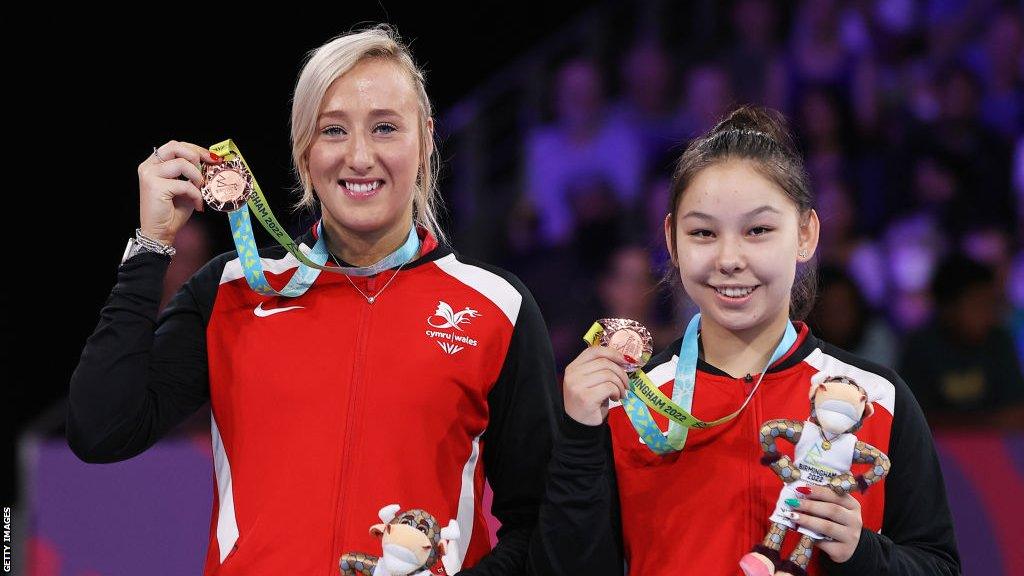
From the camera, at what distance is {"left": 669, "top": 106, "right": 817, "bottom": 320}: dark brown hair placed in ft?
7.34

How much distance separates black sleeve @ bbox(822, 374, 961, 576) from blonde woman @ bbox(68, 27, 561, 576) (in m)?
0.64

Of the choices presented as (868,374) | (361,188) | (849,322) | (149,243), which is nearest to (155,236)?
(149,243)

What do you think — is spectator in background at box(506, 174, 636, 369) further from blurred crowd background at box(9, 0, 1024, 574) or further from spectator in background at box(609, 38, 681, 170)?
spectator in background at box(609, 38, 681, 170)

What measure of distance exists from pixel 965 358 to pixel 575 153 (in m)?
2.18

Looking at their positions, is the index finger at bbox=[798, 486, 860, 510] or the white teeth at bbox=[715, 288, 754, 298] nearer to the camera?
the index finger at bbox=[798, 486, 860, 510]

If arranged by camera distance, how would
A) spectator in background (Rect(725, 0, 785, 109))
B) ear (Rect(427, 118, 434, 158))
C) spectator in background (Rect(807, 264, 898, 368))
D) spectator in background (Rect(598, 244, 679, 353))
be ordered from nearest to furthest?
ear (Rect(427, 118, 434, 158)), spectator in background (Rect(807, 264, 898, 368)), spectator in background (Rect(598, 244, 679, 353)), spectator in background (Rect(725, 0, 785, 109))

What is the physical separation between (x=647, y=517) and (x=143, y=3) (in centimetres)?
455

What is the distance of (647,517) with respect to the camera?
2201mm

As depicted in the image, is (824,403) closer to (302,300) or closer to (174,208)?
(302,300)

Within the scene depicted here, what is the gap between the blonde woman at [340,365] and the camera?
2.17m

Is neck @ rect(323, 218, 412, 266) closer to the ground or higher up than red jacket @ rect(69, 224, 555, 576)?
higher up

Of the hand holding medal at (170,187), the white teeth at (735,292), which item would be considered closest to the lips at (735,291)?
the white teeth at (735,292)

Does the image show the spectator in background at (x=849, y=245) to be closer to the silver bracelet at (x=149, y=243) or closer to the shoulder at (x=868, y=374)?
the shoulder at (x=868, y=374)

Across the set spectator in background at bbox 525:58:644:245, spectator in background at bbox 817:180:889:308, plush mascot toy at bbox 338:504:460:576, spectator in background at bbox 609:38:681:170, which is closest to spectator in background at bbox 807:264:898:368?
spectator in background at bbox 817:180:889:308
